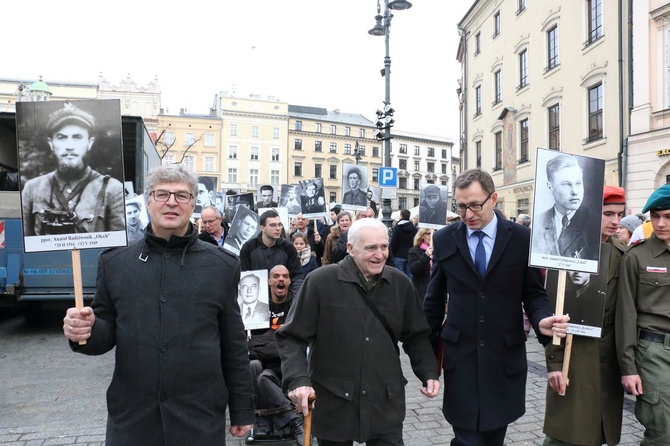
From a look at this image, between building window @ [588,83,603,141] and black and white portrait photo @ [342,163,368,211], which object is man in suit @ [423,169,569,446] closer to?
black and white portrait photo @ [342,163,368,211]

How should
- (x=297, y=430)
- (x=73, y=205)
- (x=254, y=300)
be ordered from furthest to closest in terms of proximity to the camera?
(x=254, y=300)
(x=297, y=430)
(x=73, y=205)

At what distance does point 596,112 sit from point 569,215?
19901 mm

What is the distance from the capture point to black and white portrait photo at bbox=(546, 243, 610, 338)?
10.7 ft

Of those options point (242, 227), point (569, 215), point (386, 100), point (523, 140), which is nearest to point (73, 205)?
point (569, 215)

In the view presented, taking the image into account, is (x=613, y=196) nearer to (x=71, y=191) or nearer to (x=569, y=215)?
(x=569, y=215)

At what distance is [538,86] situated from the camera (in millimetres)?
25016

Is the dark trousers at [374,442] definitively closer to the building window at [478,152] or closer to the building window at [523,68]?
the building window at [523,68]

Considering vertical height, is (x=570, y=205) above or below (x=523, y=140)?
below

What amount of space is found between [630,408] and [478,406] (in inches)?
116

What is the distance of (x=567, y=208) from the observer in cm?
329

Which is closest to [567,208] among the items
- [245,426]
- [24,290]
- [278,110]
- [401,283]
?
[401,283]

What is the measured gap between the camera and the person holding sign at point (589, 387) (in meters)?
3.25

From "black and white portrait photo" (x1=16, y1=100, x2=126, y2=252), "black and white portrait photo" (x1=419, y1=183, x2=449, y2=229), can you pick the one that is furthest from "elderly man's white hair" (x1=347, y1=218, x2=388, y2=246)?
"black and white portrait photo" (x1=419, y1=183, x2=449, y2=229)

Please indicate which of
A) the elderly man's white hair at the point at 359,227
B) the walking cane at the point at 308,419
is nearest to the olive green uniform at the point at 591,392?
the elderly man's white hair at the point at 359,227
